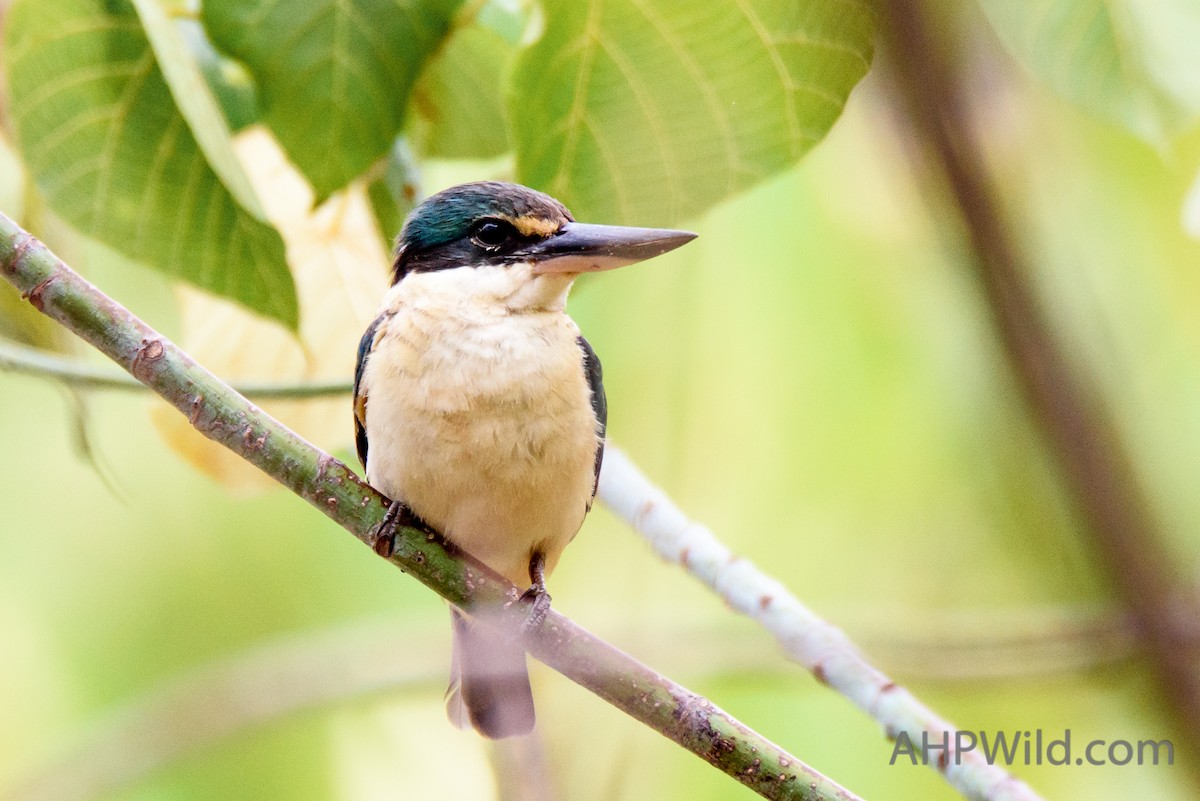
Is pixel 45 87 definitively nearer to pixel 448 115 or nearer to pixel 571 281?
pixel 448 115

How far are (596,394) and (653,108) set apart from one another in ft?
1.43

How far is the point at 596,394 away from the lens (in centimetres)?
177

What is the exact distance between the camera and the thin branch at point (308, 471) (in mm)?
1159

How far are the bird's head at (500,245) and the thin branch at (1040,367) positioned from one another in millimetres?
1274

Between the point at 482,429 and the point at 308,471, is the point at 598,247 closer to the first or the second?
the point at 482,429

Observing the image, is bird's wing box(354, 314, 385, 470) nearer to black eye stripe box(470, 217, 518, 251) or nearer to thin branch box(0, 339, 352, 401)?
thin branch box(0, 339, 352, 401)

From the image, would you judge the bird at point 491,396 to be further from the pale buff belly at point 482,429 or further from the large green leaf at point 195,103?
the large green leaf at point 195,103

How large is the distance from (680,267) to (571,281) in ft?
1.70

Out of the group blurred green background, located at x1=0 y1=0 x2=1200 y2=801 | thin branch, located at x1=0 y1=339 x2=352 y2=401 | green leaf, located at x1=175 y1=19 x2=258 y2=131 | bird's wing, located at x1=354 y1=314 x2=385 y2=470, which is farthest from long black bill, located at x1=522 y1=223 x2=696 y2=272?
green leaf, located at x1=175 y1=19 x2=258 y2=131

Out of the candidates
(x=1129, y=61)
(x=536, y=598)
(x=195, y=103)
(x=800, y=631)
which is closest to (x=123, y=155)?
(x=195, y=103)

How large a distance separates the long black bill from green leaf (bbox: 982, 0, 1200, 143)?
42 cm

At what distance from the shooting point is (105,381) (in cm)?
165

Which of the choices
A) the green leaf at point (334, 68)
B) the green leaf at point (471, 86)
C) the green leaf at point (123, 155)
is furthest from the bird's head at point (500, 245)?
the green leaf at point (123, 155)

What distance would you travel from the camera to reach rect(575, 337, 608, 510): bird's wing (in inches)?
69.1
